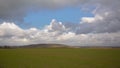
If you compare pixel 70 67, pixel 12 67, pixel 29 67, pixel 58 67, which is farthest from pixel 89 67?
pixel 12 67

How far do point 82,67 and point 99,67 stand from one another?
2843 millimetres

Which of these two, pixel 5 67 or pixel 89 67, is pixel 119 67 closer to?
pixel 89 67

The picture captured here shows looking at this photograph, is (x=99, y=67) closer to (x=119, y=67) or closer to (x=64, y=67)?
(x=119, y=67)

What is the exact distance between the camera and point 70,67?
105ft

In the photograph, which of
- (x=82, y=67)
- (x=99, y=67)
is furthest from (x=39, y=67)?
(x=99, y=67)

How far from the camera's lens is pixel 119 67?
31531 mm

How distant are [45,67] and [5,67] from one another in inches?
248

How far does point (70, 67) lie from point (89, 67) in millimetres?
3123

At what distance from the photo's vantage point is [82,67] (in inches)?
1273

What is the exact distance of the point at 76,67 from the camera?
32.5 meters

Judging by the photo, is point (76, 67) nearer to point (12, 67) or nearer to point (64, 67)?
point (64, 67)

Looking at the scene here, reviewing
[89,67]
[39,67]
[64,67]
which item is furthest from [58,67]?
[89,67]

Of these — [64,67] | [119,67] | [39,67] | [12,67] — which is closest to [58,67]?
[64,67]

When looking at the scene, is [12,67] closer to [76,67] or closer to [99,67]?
[76,67]
